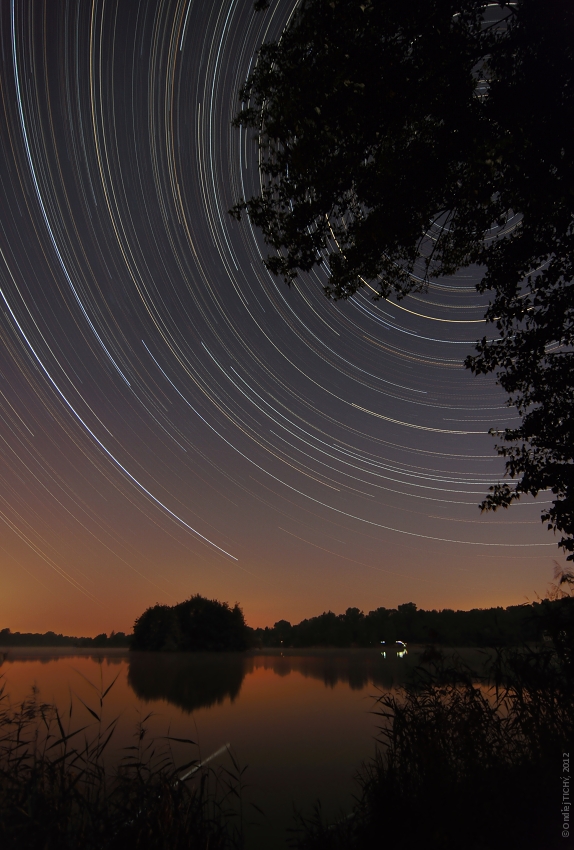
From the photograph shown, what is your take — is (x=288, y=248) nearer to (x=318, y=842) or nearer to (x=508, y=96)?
(x=508, y=96)

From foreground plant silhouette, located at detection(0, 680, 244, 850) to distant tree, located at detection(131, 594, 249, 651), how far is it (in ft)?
237

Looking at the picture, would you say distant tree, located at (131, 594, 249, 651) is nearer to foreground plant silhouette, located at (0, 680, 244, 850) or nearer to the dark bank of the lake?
the dark bank of the lake

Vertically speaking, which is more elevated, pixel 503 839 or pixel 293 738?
pixel 503 839

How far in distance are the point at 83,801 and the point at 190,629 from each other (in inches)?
2911

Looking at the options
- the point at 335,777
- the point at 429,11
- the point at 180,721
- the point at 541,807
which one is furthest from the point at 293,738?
the point at 429,11

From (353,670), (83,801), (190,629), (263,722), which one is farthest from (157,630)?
(83,801)

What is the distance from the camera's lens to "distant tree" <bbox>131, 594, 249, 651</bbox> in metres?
73.3

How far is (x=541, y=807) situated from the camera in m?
5.29

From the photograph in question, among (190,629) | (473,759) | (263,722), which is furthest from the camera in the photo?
(190,629)

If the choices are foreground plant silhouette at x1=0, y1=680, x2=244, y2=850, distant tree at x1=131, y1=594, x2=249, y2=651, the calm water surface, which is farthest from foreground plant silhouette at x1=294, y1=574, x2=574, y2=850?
distant tree at x1=131, y1=594, x2=249, y2=651

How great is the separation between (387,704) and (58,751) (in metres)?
4.72

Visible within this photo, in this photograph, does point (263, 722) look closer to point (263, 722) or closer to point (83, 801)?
point (263, 722)

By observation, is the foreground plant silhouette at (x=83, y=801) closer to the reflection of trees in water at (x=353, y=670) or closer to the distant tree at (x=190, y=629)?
the reflection of trees in water at (x=353, y=670)

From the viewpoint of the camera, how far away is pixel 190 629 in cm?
7381
